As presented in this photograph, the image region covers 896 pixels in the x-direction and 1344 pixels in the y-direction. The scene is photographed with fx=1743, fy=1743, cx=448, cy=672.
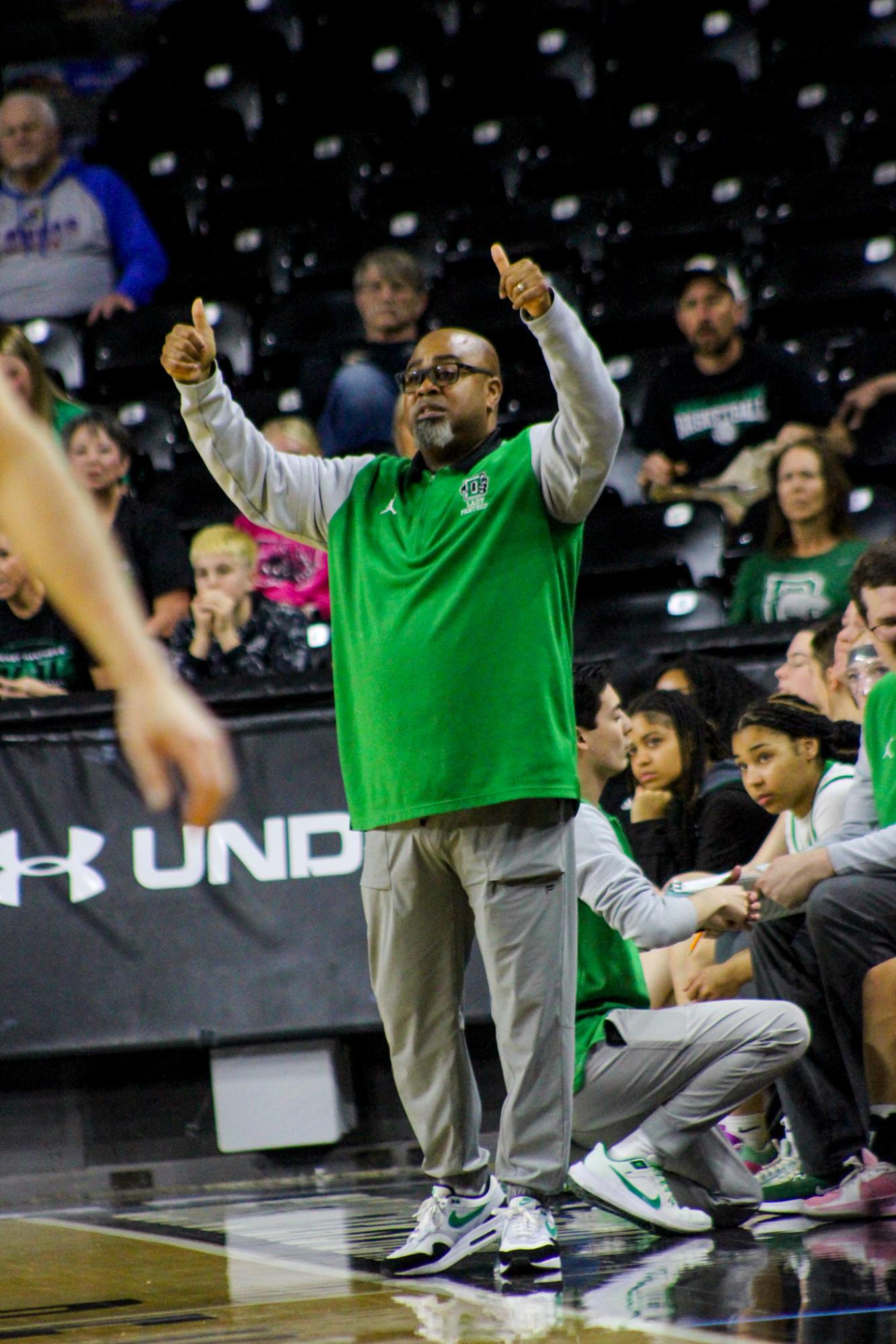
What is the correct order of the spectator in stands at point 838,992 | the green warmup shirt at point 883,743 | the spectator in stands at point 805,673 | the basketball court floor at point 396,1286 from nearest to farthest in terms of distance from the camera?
Answer: the basketball court floor at point 396,1286 < the spectator in stands at point 838,992 < the green warmup shirt at point 883,743 < the spectator in stands at point 805,673

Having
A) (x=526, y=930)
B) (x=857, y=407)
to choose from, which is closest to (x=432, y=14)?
(x=857, y=407)

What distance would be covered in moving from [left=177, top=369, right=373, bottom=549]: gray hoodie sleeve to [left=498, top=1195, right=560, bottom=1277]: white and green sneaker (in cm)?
138

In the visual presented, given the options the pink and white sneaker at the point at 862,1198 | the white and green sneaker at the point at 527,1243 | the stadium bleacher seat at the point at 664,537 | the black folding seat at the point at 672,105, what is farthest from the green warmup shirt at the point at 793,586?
the black folding seat at the point at 672,105

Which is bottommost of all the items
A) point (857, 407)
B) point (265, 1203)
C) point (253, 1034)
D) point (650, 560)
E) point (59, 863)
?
point (265, 1203)

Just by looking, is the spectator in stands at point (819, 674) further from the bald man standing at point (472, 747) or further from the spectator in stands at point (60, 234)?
the spectator in stands at point (60, 234)

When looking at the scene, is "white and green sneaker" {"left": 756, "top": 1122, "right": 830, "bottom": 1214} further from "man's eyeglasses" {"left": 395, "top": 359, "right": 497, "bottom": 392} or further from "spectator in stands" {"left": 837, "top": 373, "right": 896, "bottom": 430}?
"spectator in stands" {"left": 837, "top": 373, "right": 896, "bottom": 430}

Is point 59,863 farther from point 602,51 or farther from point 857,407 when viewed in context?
point 602,51

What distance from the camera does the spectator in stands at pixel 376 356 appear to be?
7.27 meters

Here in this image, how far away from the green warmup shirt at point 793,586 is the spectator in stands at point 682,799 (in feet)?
3.06

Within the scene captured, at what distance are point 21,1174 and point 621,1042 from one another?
2.32 meters

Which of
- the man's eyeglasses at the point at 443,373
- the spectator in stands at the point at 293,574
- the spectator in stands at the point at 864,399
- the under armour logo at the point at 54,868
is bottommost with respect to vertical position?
the under armour logo at the point at 54,868

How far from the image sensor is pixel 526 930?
3.18 m

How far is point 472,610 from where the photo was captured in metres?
3.22

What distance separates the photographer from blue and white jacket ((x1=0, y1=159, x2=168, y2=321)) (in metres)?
8.91
